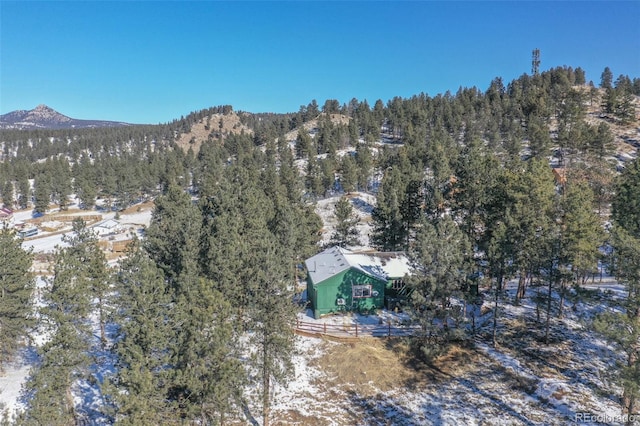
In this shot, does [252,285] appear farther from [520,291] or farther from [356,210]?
[356,210]

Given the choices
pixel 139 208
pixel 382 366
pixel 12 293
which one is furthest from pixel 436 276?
pixel 139 208

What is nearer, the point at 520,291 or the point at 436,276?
the point at 436,276

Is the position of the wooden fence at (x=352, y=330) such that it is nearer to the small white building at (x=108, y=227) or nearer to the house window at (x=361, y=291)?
the house window at (x=361, y=291)

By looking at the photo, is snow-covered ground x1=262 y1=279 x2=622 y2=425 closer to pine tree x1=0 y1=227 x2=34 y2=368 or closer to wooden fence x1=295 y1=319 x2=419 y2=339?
wooden fence x1=295 y1=319 x2=419 y2=339

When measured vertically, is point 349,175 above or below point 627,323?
above

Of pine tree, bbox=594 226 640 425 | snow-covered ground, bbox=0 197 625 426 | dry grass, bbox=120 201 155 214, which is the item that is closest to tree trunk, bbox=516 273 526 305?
snow-covered ground, bbox=0 197 625 426

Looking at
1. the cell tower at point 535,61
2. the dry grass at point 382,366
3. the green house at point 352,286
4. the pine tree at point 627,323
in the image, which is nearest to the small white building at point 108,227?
the green house at point 352,286

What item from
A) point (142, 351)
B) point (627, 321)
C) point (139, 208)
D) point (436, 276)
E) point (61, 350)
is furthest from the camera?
point (139, 208)
